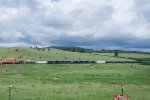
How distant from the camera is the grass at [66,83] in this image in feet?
154

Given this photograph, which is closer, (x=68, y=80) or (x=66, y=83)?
(x=66, y=83)

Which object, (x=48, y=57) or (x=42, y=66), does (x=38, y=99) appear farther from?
(x=48, y=57)

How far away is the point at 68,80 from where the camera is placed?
7300 cm

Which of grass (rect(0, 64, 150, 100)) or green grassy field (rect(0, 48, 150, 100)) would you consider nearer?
grass (rect(0, 64, 150, 100))

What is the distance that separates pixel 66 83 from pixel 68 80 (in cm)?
513

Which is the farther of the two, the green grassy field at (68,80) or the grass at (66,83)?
the green grassy field at (68,80)

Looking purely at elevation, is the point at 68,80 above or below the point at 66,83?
above

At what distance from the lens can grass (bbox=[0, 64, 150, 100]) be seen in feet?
154

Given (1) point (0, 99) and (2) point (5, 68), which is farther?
(2) point (5, 68)

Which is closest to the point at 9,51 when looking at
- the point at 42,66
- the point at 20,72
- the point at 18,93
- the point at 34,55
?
the point at 34,55

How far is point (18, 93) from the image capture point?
153ft

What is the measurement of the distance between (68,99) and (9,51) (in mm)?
91798

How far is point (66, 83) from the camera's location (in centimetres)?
6788

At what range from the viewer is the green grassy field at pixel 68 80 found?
47.5 meters
